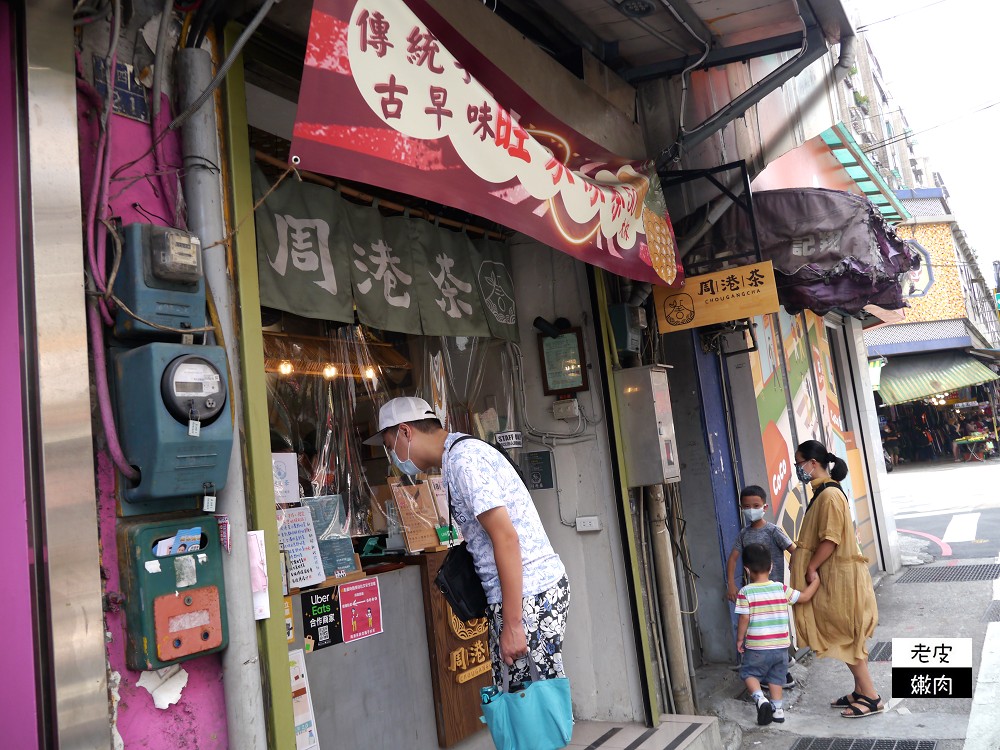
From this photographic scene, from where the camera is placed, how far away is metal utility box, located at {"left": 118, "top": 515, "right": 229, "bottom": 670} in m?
2.51

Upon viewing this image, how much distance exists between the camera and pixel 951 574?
10406mm

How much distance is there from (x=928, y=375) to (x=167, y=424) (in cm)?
2906

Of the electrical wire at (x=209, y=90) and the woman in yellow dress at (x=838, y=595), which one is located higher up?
the electrical wire at (x=209, y=90)

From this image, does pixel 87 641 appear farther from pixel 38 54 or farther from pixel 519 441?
pixel 519 441

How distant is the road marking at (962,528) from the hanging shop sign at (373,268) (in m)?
10.8

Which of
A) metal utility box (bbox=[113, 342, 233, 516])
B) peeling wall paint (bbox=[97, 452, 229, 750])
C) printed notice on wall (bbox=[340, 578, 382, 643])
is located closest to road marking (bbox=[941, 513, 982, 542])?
printed notice on wall (bbox=[340, 578, 382, 643])

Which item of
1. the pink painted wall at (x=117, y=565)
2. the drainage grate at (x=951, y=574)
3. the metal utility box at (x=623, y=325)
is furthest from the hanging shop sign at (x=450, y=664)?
the drainage grate at (x=951, y=574)

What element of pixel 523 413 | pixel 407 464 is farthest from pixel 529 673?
pixel 523 413

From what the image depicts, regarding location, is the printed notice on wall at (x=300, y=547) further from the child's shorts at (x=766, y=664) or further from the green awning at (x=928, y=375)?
the green awning at (x=928, y=375)

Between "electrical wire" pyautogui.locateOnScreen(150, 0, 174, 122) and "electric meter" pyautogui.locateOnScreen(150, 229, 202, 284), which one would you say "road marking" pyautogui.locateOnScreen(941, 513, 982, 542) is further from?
"electrical wire" pyautogui.locateOnScreen(150, 0, 174, 122)

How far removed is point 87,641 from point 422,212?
3.41 metres

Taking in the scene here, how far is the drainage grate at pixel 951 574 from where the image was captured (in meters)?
9.95

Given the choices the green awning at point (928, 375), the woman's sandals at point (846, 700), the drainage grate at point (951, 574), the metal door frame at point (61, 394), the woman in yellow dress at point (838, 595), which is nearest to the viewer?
the metal door frame at point (61, 394)

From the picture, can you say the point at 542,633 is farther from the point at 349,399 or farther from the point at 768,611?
the point at 768,611
